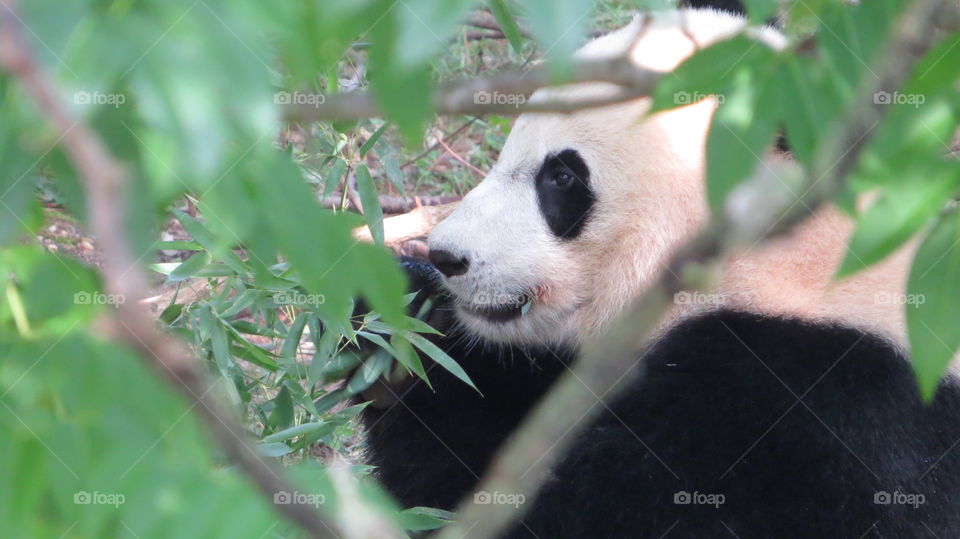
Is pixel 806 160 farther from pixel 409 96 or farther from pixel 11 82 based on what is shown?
pixel 11 82

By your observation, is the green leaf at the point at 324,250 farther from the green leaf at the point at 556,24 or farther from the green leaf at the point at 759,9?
the green leaf at the point at 759,9

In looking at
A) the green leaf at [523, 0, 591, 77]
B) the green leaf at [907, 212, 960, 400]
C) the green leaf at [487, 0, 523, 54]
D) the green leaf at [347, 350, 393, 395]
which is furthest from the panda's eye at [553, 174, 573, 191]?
the green leaf at [523, 0, 591, 77]

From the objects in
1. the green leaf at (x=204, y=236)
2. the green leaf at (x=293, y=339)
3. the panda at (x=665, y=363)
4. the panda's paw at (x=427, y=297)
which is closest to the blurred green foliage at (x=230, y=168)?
the panda at (x=665, y=363)

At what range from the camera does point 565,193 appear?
2375 mm

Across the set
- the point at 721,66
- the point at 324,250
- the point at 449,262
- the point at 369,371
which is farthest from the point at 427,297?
the point at 324,250

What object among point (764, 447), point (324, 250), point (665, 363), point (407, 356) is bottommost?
point (764, 447)

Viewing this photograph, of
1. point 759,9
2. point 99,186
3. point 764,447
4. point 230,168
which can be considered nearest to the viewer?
point 99,186

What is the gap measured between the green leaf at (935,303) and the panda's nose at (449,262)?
152 cm

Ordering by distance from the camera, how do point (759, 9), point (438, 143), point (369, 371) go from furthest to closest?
point (438, 143)
point (369, 371)
point (759, 9)

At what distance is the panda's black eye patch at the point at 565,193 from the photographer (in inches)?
92.3

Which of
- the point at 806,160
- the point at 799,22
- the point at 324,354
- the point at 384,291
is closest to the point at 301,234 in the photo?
the point at 384,291

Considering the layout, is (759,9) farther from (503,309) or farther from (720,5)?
(720,5)

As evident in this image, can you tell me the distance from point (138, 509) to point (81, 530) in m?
0.09

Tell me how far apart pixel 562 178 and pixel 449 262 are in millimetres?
332
